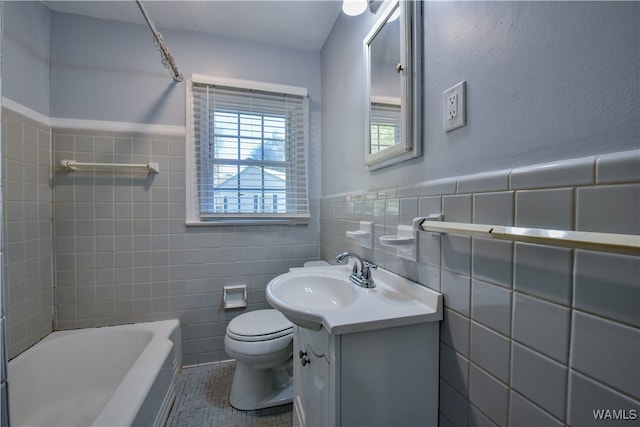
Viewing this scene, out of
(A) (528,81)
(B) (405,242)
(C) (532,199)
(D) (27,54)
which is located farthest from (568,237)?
(D) (27,54)

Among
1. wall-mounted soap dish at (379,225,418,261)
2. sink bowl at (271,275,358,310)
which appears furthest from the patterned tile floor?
wall-mounted soap dish at (379,225,418,261)

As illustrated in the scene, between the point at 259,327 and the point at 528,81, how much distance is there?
1525 mm

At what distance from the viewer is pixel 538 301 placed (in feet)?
1.85

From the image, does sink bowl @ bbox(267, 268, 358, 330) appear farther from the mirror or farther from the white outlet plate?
the white outlet plate

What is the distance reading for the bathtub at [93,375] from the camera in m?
1.17

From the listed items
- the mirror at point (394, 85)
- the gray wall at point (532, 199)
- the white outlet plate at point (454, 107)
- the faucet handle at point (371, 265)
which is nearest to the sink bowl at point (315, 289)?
the faucet handle at point (371, 265)

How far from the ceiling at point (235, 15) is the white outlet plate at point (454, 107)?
47.8 inches

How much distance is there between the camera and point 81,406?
139 cm

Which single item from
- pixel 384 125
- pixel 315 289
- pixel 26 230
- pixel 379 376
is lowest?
pixel 379 376

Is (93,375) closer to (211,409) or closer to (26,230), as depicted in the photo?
(211,409)

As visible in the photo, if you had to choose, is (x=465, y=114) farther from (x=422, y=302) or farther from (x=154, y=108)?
(x=154, y=108)

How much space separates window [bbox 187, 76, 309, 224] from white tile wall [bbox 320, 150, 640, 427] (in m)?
1.27

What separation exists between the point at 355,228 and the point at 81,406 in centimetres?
174

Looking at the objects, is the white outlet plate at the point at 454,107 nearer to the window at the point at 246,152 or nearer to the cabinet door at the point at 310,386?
the cabinet door at the point at 310,386
